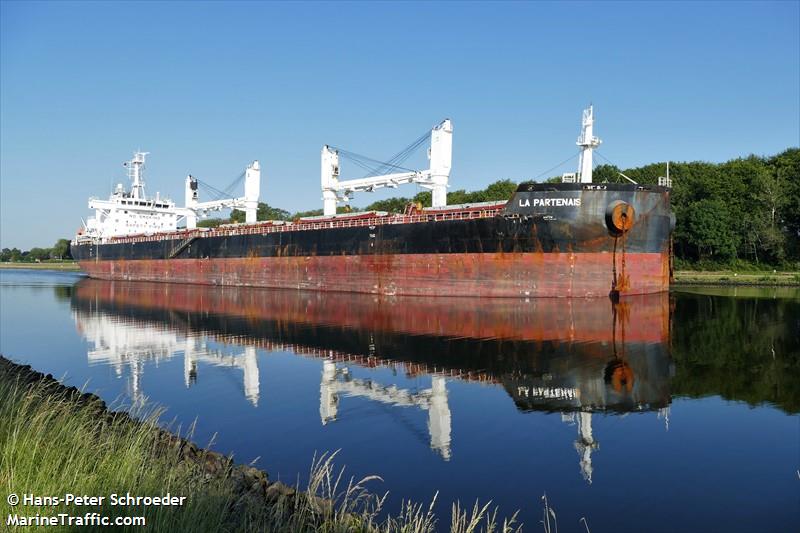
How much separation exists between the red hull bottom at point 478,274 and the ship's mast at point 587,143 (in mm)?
4890

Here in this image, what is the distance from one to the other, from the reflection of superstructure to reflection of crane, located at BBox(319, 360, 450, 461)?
59.7 inches

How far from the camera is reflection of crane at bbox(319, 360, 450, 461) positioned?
360 inches

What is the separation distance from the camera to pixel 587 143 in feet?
91.0

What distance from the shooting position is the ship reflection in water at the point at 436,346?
1070 cm

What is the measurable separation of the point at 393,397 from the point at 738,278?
41.1m

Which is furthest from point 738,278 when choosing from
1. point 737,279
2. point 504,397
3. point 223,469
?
point 223,469

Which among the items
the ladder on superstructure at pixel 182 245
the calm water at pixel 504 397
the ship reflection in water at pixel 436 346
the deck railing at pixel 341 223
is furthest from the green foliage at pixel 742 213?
the ladder on superstructure at pixel 182 245

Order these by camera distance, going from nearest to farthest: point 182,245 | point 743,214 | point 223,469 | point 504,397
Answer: point 223,469, point 504,397, point 182,245, point 743,214

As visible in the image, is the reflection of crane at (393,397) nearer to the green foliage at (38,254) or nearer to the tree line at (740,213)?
the tree line at (740,213)

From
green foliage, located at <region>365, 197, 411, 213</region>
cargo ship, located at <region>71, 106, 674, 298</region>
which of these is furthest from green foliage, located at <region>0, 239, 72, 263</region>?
cargo ship, located at <region>71, 106, 674, 298</region>

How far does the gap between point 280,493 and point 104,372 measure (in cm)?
966

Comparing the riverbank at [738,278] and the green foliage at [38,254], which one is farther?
the green foliage at [38,254]

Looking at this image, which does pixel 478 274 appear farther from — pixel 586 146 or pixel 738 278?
pixel 738 278

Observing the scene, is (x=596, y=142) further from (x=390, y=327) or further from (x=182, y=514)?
(x=182, y=514)
